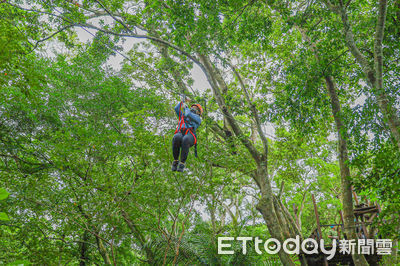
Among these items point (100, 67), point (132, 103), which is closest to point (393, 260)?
point (132, 103)

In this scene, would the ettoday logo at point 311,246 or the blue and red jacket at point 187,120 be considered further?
the ettoday logo at point 311,246

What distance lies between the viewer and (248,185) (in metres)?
10.6

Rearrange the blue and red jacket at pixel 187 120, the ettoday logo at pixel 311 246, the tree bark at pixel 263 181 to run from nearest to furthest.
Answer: the blue and red jacket at pixel 187 120 < the ettoday logo at pixel 311 246 < the tree bark at pixel 263 181

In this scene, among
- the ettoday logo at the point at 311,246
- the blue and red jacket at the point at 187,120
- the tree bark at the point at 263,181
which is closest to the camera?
the blue and red jacket at the point at 187,120

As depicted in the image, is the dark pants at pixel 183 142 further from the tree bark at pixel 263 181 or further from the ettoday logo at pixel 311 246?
the ettoday logo at pixel 311 246

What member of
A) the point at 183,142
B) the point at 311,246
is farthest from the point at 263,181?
the point at 183,142

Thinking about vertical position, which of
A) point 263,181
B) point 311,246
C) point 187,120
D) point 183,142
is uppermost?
point 187,120

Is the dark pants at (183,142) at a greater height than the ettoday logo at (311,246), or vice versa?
the dark pants at (183,142)

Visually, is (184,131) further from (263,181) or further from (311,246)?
(311,246)

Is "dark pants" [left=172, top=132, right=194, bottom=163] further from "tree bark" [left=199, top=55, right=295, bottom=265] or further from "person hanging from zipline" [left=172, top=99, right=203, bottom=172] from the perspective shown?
"tree bark" [left=199, top=55, right=295, bottom=265]

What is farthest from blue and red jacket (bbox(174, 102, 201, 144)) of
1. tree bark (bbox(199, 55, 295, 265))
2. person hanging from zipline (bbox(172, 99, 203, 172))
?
tree bark (bbox(199, 55, 295, 265))

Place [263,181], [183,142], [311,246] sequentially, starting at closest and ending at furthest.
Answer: [183,142], [263,181], [311,246]

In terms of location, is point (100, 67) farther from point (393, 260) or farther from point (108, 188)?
point (393, 260)

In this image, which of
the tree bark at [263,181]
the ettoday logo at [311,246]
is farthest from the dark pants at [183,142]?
the ettoday logo at [311,246]
